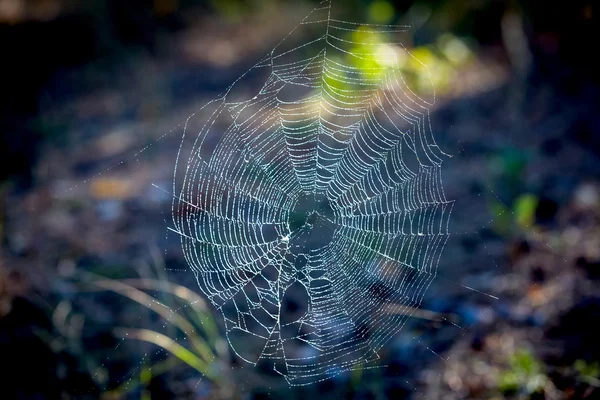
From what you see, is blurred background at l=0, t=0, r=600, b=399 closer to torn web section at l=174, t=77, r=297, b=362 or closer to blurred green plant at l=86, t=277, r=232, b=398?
blurred green plant at l=86, t=277, r=232, b=398

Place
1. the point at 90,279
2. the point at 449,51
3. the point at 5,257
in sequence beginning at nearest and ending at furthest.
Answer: the point at 90,279, the point at 5,257, the point at 449,51

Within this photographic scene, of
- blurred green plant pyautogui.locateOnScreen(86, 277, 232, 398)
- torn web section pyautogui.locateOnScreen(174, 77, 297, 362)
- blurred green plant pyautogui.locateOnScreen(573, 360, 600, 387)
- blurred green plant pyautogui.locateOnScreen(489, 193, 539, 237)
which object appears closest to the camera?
blurred green plant pyautogui.locateOnScreen(573, 360, 600, 387)

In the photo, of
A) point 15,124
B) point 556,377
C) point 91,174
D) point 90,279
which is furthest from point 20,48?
point 556,377

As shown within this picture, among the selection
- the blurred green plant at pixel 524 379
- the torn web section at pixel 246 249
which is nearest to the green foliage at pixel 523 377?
the blurred green plant at pixel 524 379

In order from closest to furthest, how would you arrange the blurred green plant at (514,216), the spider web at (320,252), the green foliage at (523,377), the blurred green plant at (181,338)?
the green foliage at (523,377) → the blurred green plant at (181,338) → the spider web at (320,252) → the blurred green plant at (514,216)

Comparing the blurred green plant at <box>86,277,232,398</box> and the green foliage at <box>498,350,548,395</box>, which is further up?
the green foliage at <box>498,350,548,395</box>

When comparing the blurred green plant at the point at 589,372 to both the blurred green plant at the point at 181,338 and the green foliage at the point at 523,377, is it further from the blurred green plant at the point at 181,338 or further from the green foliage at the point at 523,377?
the blurred green plant at the point at 181,338

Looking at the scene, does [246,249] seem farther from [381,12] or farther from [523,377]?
[381,12]

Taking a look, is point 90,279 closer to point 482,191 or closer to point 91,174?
point 91,174

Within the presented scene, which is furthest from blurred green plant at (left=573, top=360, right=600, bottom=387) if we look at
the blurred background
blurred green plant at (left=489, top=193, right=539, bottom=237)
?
blurred green plant at (left=489, top=193, right=539, bottom=237)
